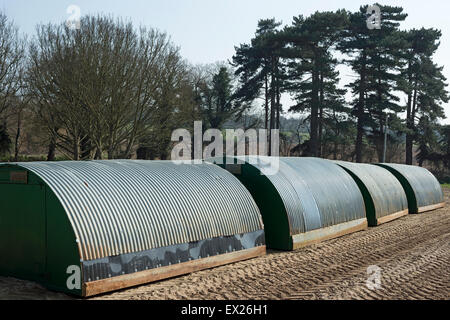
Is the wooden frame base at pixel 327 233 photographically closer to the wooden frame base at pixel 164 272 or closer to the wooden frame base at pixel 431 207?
the wooden frame base at pixel 164 272

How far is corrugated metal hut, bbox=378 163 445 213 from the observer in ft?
88.7

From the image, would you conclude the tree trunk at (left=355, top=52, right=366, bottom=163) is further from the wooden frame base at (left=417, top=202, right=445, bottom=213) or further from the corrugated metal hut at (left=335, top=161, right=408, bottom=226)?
the corrugated metal hut at (left=335, top=161, right=408, bottom=226)

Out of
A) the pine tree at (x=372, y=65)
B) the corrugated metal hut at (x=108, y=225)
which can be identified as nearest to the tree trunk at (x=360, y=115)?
the pine tree at (x=372, y=65)

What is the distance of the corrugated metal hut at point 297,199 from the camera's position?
15.8 m

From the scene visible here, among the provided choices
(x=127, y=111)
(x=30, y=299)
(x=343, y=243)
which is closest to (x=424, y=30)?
(x=127, y=111)

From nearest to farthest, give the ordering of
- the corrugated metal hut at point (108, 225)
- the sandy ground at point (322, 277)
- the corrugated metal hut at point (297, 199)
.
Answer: the corrugated metal hut at point (108, 225), the sandy ground at point (322, 277), the corrugated metal hut at point (297, 199)

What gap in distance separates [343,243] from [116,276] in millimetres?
9072

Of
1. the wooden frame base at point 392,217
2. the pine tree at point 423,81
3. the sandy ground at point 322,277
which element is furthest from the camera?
the pine tree at point 423,81

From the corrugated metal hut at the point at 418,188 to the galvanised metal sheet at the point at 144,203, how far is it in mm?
15012

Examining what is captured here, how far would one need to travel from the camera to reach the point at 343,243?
17.2m

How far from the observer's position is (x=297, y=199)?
1644 centimetres

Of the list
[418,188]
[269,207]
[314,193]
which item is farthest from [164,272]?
[418,188]
